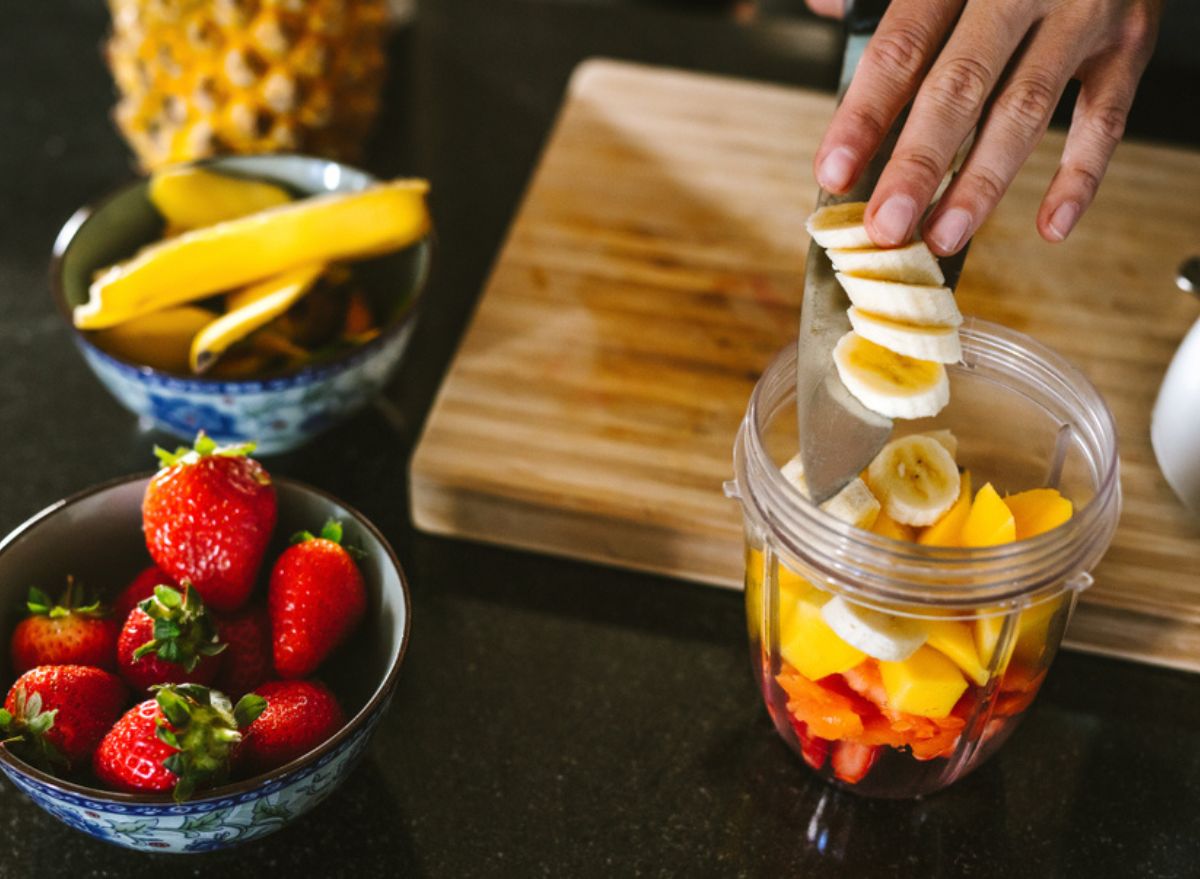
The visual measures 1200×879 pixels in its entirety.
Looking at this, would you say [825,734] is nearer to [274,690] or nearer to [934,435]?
[934,435]

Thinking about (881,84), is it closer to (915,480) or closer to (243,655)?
(915,480)

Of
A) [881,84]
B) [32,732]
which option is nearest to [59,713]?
[32,732]

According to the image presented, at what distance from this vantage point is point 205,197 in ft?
3.73

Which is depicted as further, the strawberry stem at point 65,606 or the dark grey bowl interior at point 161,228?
the dark grey bowl interior at point 161,228

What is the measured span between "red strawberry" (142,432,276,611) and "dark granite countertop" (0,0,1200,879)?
176 millimetres

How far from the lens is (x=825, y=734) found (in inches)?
31.8

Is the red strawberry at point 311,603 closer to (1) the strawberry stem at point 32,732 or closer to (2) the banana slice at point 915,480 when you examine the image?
(1) the strawberry stem at point 32,732

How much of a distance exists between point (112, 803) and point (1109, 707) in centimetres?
72

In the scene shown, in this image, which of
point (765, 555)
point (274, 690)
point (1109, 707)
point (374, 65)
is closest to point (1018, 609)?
point (765, 555)

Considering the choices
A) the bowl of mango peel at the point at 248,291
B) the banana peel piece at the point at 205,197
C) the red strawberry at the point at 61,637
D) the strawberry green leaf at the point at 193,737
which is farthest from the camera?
the banana peel piece at the point at 205,197

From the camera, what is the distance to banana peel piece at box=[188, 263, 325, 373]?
0.98 metres

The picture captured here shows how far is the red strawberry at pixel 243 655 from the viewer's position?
2.60 ft

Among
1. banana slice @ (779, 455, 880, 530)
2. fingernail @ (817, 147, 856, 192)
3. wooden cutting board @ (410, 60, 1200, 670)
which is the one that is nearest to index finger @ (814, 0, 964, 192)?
fingernail @ (817, 147, 856, 192)

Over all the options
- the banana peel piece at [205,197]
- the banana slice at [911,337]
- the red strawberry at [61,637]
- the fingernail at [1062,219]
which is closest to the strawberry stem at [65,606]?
the red strawberry at [61,637]
